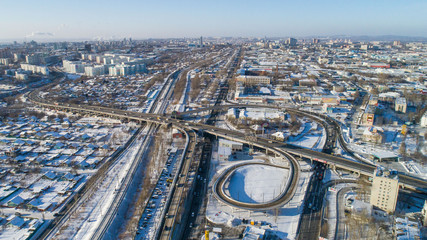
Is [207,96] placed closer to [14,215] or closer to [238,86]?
[238,86]

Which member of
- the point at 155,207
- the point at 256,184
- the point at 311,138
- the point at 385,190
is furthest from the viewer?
the point at 311,138

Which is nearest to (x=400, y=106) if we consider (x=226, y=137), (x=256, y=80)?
(x=256, y=80)

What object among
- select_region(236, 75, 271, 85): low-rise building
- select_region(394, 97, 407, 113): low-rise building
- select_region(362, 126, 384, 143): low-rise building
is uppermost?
select_region(236, 75, 271, 85): low-rise building

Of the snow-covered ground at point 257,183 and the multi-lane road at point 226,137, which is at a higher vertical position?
the multi-lane road at point 226,137

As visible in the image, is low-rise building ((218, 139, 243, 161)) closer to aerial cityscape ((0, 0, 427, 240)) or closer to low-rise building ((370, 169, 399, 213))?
aerial cityscape ((0, 0, 427, 240))

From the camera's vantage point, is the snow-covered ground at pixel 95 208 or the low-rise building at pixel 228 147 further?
the low-rise building at pixel 228 147

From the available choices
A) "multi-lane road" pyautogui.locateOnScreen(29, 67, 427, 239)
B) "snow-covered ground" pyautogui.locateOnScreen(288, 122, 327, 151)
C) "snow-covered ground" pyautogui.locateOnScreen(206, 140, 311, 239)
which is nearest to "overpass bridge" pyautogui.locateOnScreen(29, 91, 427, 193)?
"multi-lane road" pyautogui.locateOnScreen(29, 67, 427, 239)

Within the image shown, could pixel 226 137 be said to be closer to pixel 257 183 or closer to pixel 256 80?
pixel 257 183

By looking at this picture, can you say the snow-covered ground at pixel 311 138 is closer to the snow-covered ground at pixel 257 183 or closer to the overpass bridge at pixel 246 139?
the overpass bridge at pixel 246 139

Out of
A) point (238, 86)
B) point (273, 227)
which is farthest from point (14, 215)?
point (238, 86)

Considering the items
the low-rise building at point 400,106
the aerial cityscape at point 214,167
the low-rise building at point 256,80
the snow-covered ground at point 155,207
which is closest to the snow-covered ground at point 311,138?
the aerial cityscape at point 214,167
